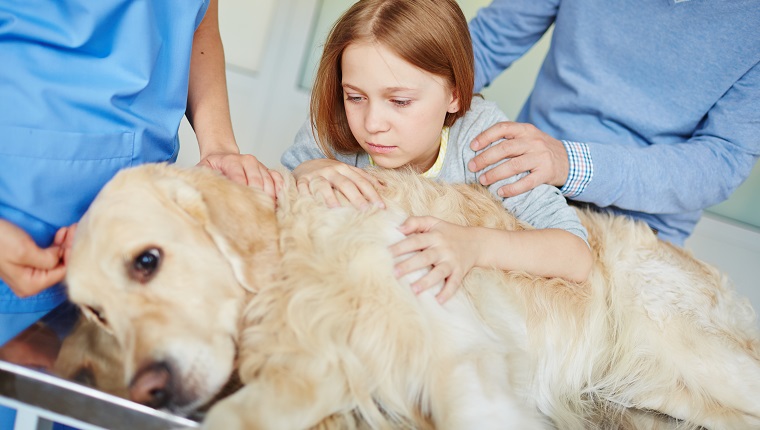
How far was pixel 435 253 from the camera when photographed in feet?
3.38

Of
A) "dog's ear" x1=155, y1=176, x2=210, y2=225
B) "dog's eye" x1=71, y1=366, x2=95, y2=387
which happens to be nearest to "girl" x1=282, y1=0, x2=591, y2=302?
"dog's ear" x1=155, y1=176, x2=210, y2=225

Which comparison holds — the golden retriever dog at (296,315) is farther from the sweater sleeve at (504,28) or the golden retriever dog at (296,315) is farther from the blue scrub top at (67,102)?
the sweater sleeve at (504,28)

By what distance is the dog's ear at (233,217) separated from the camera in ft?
3.18

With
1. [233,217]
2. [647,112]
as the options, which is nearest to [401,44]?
[233,217]

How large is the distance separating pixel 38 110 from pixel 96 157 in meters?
0.12

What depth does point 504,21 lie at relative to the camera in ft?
6.23

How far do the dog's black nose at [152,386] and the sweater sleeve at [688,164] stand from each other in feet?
3.53

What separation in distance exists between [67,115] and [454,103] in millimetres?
890

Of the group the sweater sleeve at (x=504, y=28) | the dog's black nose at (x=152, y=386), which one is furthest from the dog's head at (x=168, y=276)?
the sweater sleeve at (x=504, y=28)

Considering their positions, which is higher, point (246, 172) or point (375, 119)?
point (375, 119)

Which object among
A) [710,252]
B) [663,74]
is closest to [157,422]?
[663,74]

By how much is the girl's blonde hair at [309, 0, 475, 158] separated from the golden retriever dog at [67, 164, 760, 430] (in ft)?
1.12

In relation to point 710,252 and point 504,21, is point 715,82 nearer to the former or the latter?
point 504,21

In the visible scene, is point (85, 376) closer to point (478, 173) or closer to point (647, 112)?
point (478, 173)
